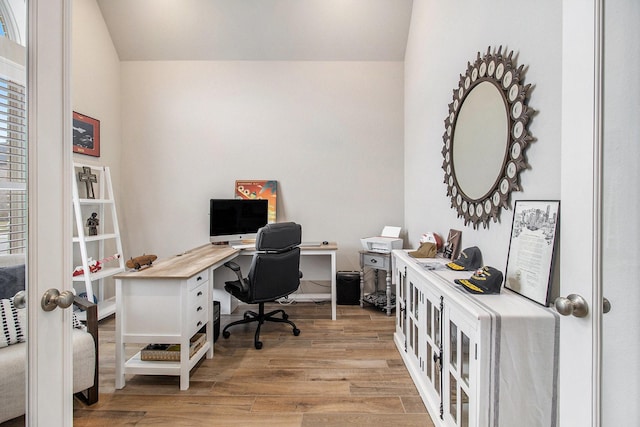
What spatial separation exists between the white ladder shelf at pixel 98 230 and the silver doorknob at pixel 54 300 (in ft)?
8.09

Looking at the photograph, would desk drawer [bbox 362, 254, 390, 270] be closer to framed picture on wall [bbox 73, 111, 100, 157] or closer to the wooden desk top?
the wooden desk top

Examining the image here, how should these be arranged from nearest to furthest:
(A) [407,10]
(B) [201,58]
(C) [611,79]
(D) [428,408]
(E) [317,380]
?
(C) [611,79], (D) [428,408], (E) [317,380], (A) [407,10], (B) [201,58]

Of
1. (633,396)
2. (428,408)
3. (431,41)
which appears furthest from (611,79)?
(431,41)

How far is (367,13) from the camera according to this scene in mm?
3297

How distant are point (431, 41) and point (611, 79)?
2316 millimetres

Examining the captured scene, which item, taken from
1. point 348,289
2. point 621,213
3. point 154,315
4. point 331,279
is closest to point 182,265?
point 154,315

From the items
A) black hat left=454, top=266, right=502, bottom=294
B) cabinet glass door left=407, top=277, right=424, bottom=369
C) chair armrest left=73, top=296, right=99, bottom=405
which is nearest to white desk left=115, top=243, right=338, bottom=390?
chair armrest left=73, top=296, right=99, bottom=405

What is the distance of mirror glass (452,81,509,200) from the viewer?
1.57m

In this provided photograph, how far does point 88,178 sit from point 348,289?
3.11m

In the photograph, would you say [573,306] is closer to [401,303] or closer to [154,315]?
[401,303]

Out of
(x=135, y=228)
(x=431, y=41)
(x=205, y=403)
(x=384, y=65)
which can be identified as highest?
(x=384, y=65)

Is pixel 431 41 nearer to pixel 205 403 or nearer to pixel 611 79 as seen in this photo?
pixel 611 79

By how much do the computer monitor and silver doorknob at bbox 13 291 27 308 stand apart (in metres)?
2.33

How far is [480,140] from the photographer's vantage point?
1.77 meters
